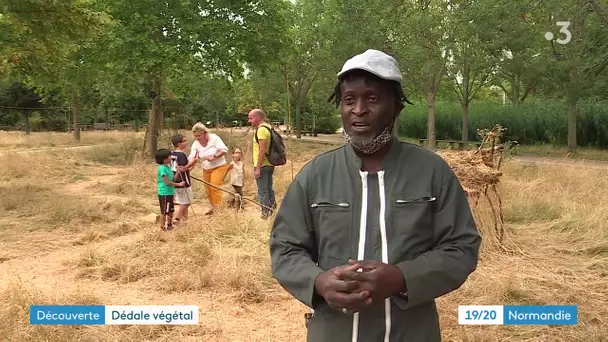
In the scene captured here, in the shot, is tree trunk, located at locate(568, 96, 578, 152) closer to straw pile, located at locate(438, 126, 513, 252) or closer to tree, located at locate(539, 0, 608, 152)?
tree, located at locate(539, 0, 608, 152)

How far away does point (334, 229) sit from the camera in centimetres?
168

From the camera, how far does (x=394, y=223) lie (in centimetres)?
164

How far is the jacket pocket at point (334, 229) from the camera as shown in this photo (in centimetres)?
167

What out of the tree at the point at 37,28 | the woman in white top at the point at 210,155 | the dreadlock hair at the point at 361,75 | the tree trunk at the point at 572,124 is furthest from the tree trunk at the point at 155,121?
the dreadlock hair at the point at 361,75

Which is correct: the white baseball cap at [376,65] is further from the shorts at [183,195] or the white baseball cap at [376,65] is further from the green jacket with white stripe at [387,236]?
the shorts at [183,195]

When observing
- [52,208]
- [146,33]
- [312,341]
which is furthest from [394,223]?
[146,33]

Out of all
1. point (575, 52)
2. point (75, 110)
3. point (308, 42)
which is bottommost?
point (75, 110)

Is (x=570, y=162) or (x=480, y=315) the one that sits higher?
(x=570, y=162)

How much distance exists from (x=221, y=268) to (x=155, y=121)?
49.9 feet

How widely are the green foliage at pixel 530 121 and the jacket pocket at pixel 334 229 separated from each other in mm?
22992
